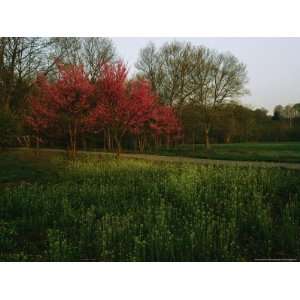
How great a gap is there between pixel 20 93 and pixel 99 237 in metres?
7.67

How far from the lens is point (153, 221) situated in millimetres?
4668

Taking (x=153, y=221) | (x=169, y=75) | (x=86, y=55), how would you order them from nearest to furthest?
(x=153, y=221)
(x=169, y=75)
(x=86, y=55)

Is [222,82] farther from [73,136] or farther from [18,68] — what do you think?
[18,68]

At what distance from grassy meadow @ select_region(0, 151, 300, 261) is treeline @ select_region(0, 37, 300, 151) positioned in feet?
10.4

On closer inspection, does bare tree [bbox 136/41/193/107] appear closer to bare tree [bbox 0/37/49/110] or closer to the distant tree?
the distant tree

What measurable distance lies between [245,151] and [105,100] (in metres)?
5.35

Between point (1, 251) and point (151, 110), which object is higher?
point (151, 110)

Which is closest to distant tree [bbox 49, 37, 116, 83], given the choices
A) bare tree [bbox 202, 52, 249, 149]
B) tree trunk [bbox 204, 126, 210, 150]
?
bare tree [bbox 202, 52, 249, 149]

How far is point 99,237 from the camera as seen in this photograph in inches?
166

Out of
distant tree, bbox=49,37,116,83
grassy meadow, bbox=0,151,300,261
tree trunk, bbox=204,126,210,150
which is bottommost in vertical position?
grassy meadow, bbox=0,151,300,261

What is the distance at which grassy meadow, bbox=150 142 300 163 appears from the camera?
7.59 meters

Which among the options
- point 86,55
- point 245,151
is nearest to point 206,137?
point 245,151
